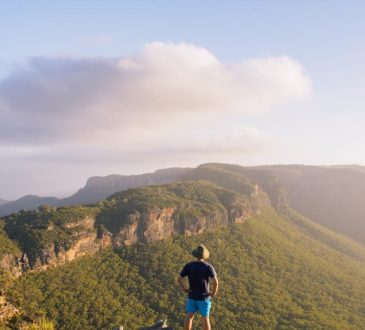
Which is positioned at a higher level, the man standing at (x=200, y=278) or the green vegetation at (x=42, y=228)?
the man standing at (x=200, y=278)

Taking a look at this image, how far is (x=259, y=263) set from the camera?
9744cm

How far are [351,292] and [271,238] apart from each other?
89.9 ft

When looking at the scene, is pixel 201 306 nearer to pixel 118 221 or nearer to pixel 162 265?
pixel 162 265

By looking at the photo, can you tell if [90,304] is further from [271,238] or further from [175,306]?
[271,238]

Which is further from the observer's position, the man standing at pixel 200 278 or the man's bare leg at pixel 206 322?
the man's bare leg at pixel 206 322

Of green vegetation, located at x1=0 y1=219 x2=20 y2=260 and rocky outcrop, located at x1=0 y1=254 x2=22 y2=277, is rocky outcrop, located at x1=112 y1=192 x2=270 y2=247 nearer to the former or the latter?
green vegetation, located at x1=0 y1=219 x2=20 y2=260

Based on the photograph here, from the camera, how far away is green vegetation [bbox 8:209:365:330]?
59688 millimetres

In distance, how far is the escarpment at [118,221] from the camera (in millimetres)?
67875

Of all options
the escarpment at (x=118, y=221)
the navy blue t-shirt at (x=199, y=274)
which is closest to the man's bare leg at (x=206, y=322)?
the navy blue t-shirt at (x=199, y=274)

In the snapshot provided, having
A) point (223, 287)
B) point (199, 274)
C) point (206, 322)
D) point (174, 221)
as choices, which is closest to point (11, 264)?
point (223, 287)

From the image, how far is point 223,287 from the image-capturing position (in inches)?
3127

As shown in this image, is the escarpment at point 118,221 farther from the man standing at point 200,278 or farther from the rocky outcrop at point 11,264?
the man standing at point 200,278

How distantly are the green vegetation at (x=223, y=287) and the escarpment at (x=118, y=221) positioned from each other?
7.68 feet

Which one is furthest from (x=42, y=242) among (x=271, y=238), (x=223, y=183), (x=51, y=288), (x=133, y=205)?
(x=223, y=183)
